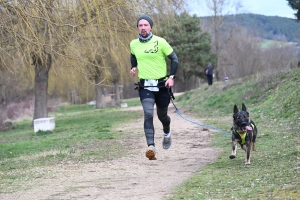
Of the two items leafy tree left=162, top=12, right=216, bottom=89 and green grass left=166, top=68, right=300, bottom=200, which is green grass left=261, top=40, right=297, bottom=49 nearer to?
leafy tree left=162, top=12, right=216, bottom=89

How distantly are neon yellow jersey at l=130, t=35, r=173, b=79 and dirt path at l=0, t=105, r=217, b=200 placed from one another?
164 cm

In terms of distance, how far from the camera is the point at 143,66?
28.2 ft

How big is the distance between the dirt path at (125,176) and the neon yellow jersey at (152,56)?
1.64m

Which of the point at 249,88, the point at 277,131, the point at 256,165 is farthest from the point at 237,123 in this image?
the point at 249,88

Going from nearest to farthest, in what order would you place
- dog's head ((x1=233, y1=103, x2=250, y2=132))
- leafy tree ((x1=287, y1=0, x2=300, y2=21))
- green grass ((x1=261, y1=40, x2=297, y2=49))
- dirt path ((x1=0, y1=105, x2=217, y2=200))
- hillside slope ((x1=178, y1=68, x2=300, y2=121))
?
1. dirt path ((x1=0, y1=105, x2=217, y2=200))
2. dog's head ((x1=233, y1=103, x2=250, y2=132))
3. hillside slope ((x1=178, y1=68, x2=300, y2=121))
4. leafy tree ((x1=287, y1=0, x2=300, y2=21))
5. green grass ((x1=261, y1=40, x2=297, y2=49))

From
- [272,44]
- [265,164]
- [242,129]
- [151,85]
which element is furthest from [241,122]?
[272,44]

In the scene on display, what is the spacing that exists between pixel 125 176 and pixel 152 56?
2.00m

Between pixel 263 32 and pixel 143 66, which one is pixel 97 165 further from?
pixel 263 32

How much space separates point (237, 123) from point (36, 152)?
247 inches

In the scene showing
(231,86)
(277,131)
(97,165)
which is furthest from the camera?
(231,86)

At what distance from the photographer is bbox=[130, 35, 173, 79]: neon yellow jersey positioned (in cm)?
850

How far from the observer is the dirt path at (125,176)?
6.86 meters

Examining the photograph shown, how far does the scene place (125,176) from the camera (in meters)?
8.27

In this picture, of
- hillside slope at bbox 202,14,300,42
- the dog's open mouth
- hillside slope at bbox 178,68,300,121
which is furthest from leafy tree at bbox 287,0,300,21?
hillside slope at bbox 202,14,300,42
